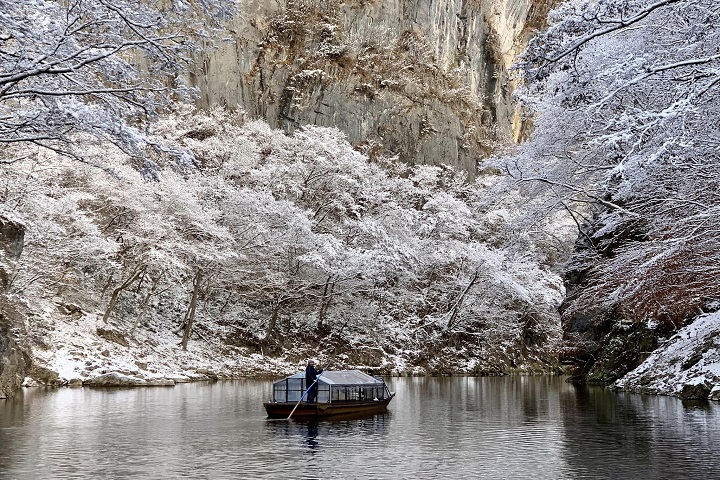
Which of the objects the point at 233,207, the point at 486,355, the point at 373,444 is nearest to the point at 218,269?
the point at 233,207

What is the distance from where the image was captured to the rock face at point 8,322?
918 inches

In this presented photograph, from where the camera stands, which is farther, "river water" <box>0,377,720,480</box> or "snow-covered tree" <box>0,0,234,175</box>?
"river water" <box>0,377,720,480</box>

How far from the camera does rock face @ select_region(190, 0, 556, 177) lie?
59000mm

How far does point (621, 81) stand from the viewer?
31.8 feet

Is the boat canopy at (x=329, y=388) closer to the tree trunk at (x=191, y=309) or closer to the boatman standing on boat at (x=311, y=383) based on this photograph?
the boatman standing on boat at (x=311, y=383)

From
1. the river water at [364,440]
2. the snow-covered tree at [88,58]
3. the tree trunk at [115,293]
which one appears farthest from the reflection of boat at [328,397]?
the tree trunk at [115,293]

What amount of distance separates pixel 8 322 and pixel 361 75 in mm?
41823

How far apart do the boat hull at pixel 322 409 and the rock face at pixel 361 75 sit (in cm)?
→ 3836

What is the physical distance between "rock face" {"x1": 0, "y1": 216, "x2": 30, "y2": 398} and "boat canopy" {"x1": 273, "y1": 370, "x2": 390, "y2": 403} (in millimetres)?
9477

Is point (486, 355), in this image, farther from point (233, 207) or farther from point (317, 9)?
point (317, 9)

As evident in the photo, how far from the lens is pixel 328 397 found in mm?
20688

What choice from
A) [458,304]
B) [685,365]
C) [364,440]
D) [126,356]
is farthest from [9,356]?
[458,304]

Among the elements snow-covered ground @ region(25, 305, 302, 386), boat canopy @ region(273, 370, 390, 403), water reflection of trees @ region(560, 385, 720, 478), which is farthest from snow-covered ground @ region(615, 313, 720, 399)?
snow-covered ground @ region(25, 305, 302, 386)

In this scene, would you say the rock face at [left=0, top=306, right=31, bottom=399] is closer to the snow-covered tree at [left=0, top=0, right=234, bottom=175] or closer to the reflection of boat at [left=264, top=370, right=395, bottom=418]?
the reflection of boat at [left=264, top=370, right=395, bottom=418]
